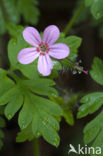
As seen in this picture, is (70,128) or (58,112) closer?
(58,112)

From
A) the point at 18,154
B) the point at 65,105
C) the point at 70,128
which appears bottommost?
the point at 18,154

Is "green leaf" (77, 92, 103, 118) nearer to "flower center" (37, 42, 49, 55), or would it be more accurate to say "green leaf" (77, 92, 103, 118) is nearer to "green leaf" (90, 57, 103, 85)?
"green leaf" (90, 57, 103, 85)

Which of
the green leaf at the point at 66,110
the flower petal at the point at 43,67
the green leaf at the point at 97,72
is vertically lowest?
the green leaf at the point at 66,110

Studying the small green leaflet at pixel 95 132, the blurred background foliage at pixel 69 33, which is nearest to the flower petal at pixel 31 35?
the blurred background foliage at pixel 69 33

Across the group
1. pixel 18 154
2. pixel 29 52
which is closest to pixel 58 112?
pixel 29 52

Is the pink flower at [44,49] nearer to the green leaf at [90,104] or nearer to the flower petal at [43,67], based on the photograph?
the flower petal at [43,67]

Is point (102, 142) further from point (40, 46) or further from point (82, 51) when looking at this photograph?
point (82, 51)
